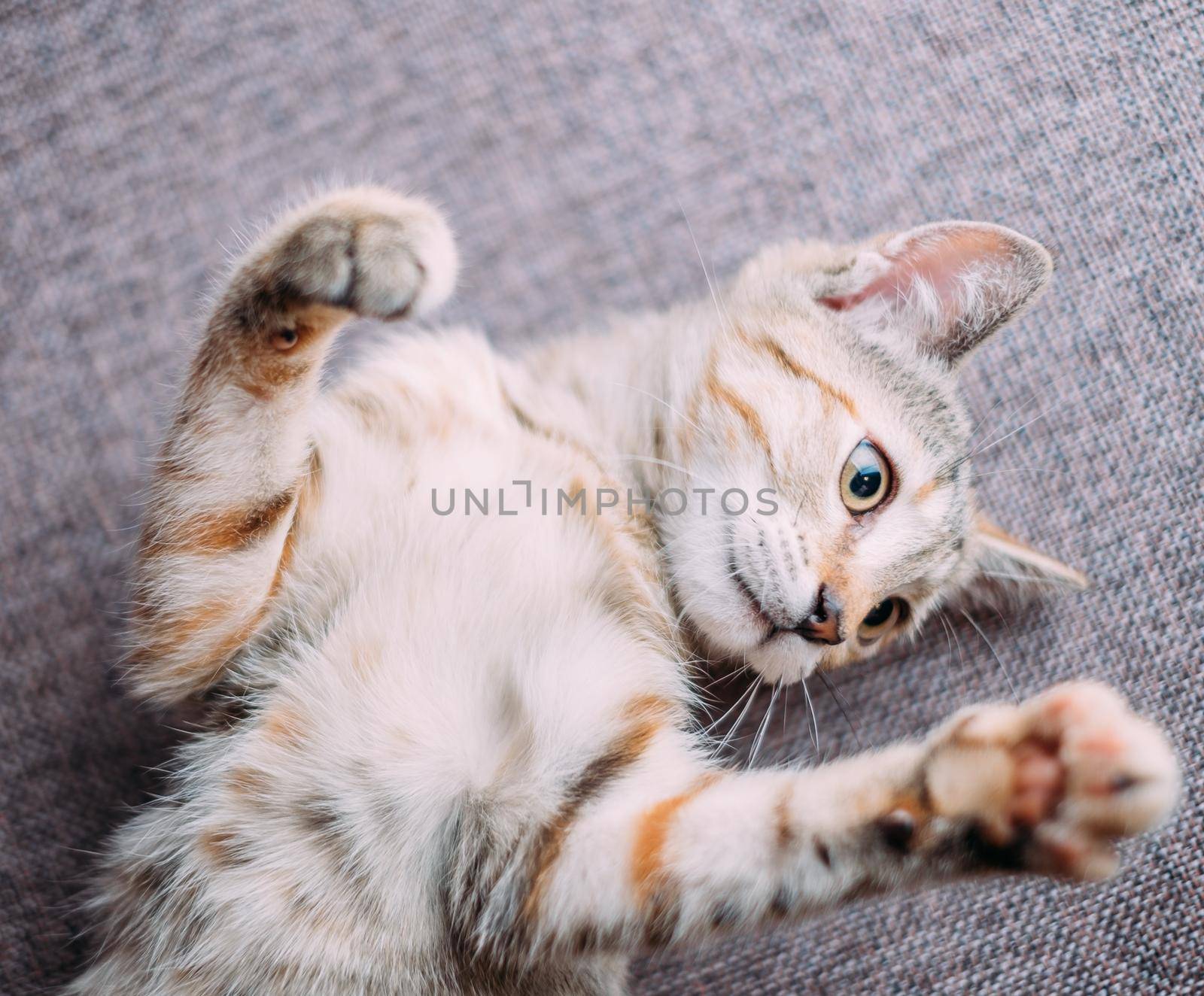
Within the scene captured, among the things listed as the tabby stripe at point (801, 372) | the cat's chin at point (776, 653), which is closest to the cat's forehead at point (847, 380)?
the tabby stripe at point (801, 372)

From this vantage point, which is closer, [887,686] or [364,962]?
[364,962]

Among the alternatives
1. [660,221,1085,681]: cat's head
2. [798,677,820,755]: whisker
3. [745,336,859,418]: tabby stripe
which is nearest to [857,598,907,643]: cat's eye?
[660,221,1085,681]: cat's head

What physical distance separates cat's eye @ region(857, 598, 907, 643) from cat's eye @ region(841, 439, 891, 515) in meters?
0.15

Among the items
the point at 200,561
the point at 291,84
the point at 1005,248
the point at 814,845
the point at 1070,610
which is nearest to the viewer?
the point at 814,845

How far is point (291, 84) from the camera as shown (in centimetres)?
124

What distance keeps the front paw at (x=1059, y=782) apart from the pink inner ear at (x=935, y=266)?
0.54m

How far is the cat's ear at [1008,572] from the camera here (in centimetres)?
101

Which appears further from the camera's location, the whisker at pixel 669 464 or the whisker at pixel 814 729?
the whisker at pixel 814 729

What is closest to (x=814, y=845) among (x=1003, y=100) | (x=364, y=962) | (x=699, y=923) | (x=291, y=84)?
(x=699, y=923)

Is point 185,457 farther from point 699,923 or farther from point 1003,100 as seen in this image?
point 1003,100

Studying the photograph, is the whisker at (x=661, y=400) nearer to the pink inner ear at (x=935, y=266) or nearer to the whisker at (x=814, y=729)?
the pink inner ear at (x=935, y=266)

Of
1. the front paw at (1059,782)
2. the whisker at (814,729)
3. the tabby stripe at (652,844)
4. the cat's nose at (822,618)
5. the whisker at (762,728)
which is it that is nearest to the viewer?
the front paw at (1059,782)

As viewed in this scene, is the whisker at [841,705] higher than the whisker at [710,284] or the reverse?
the reverse

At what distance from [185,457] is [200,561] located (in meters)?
0.11
